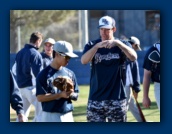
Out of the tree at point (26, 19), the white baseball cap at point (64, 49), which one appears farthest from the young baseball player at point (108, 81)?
the tree at point (26, 19)

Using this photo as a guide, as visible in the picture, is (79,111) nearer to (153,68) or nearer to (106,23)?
(153,68)

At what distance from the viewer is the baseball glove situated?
226 inches

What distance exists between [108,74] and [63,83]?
20.0 inches

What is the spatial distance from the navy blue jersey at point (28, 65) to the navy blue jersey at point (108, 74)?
6.04 ft

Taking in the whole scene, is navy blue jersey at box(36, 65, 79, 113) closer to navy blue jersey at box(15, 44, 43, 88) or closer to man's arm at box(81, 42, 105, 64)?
man's arm at box(81, 42, 105, 64)

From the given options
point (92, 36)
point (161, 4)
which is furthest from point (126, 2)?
point (92, 36)

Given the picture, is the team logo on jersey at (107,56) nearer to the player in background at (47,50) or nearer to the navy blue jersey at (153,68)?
the navy blue jersey at (153,68)

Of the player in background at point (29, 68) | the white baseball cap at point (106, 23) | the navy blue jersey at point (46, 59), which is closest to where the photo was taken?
the white baseball cap at point (106, 23)

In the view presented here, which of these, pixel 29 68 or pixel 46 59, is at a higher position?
pixel 46 59

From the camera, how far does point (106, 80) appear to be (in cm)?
605

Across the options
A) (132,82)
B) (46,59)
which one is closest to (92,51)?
(132,82)

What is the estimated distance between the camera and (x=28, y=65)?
26.2 ft

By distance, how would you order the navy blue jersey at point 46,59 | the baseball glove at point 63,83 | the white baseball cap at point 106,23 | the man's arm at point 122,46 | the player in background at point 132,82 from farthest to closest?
the navy blue jersey at point 46,59 < the player in background at point 132,82 < the white baseball cap at point 106,23 < the man's arm at point 122,46 < the baseball glove at point 63,83

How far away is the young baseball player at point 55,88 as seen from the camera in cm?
576
